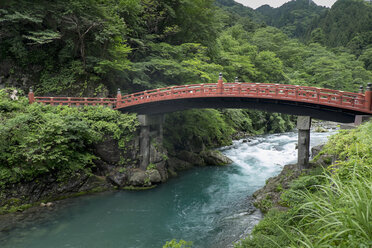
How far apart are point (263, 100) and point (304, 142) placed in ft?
12.9

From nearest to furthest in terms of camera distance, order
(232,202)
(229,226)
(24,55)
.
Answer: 1. (229,226)
2. (232,202)
3. (24,55)

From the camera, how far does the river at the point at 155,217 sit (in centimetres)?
1222

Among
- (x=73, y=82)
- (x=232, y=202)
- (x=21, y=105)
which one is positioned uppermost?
(x=73, y=82)

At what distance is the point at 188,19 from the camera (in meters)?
27.1

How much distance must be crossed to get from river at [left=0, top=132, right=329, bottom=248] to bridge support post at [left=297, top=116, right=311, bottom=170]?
4159mm

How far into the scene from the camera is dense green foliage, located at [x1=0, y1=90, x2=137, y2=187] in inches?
581

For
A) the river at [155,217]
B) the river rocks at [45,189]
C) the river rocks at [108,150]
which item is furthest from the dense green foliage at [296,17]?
the river rocks at [45,189]

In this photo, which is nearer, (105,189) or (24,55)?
(105,189)

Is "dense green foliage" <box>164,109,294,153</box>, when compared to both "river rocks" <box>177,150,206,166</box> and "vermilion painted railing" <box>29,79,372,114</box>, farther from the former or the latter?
"vermilion painted railing" <box>29,79,372,114</box>

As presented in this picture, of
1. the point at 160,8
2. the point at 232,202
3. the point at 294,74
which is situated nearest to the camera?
the point at 232,202

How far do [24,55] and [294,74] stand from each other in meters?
43.8

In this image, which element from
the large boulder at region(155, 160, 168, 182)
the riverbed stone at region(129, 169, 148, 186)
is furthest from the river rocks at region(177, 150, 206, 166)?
the riverbed stone at region(129, 169, 148, 186)

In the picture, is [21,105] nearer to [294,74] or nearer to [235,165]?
[235,165]

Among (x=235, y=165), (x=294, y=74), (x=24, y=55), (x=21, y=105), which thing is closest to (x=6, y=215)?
(x=21, y=105)
